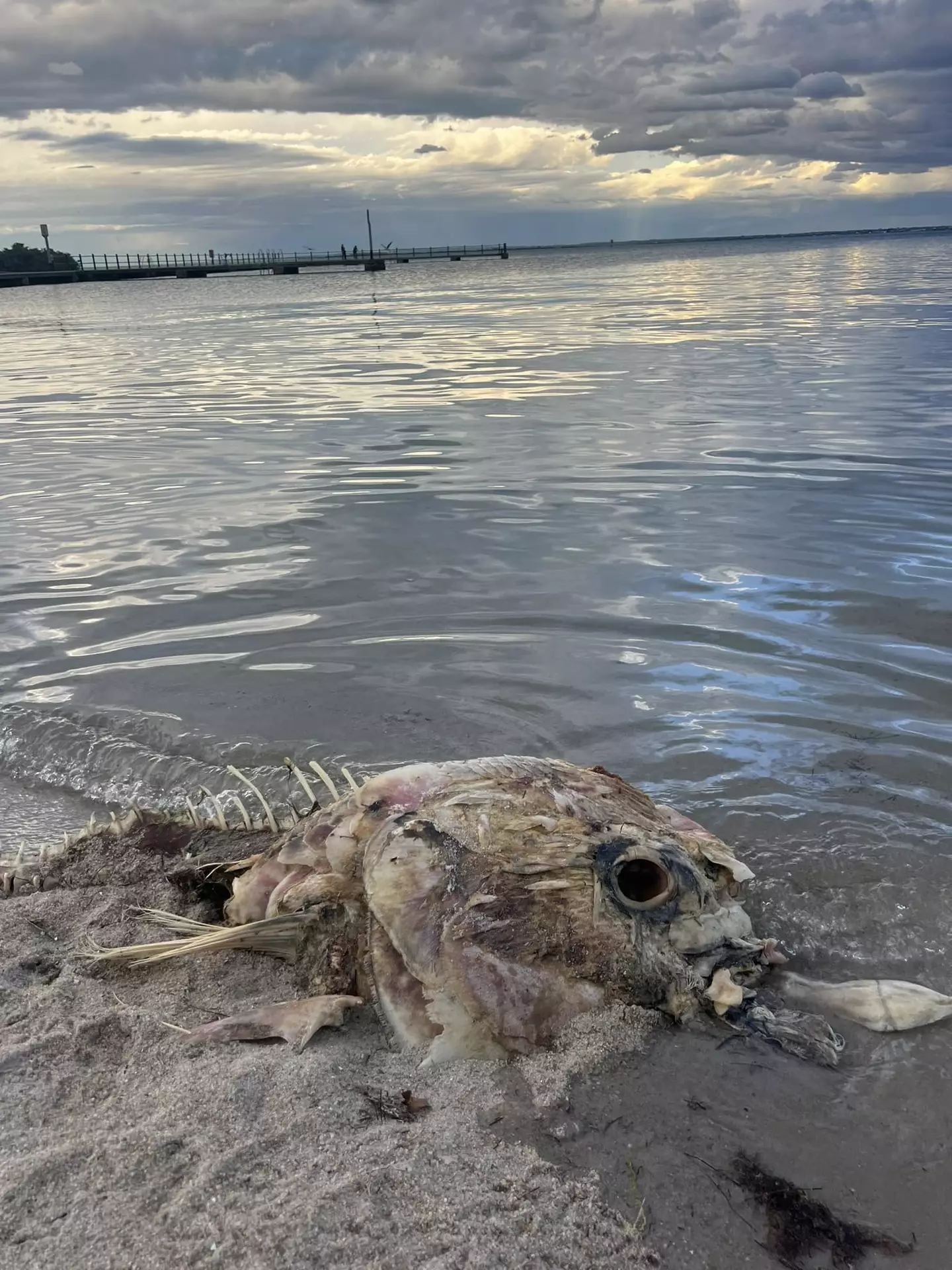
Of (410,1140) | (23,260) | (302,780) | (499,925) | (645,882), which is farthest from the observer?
(23,260)

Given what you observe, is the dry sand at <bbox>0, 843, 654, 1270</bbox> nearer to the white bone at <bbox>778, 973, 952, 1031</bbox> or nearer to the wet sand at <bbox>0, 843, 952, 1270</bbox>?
the wet sand at <bbox>0, 843, 952, 1270</bbox>

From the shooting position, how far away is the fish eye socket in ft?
8.92

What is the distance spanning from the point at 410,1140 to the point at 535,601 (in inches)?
186

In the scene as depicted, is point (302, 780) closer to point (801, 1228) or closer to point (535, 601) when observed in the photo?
point (801, 1228)

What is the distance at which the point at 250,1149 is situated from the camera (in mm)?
2184

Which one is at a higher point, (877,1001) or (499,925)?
(499,925)

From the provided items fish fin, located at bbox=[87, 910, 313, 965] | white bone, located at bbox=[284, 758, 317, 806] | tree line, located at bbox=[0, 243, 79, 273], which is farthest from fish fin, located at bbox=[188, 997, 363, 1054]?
tree line, located at bbox=[0, 243, 79, 273]

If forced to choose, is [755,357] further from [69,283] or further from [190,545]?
[69,283]

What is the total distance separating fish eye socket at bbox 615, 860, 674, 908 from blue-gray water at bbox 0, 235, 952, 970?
0.91 meters

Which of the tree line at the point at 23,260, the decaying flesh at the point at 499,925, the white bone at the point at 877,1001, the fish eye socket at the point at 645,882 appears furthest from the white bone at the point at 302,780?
the tree line at the point at 23,260

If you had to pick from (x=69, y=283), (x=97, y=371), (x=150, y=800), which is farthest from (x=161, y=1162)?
(x=69, y=283)

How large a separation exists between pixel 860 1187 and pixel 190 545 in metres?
7.16

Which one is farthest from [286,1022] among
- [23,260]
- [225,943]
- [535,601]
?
[23,260]

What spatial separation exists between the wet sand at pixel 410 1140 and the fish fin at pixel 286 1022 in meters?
0.04
